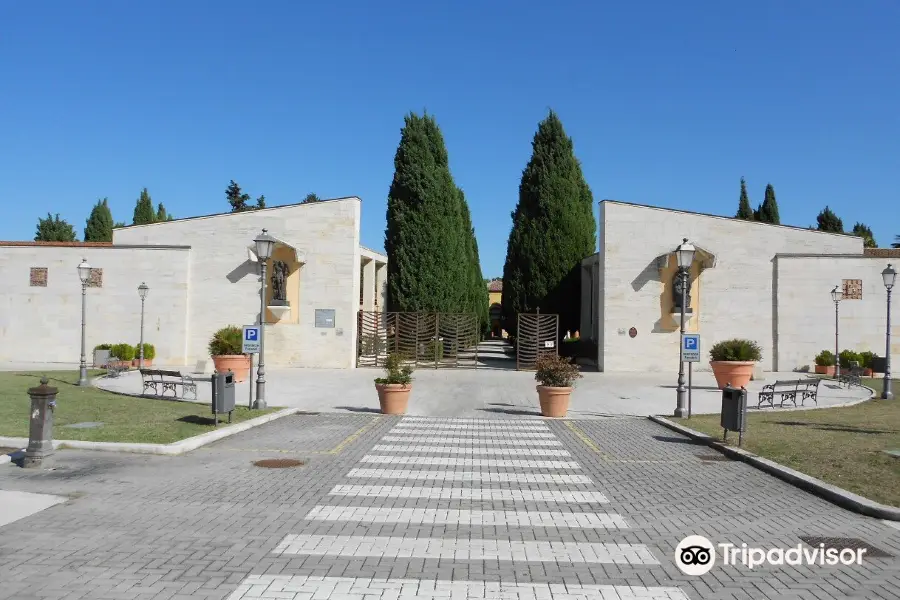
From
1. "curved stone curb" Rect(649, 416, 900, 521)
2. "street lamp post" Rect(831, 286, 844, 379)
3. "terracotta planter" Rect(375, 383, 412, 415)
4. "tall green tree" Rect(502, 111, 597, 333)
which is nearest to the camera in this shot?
"curved stone curb" Rect(649, 416, 900, 521)

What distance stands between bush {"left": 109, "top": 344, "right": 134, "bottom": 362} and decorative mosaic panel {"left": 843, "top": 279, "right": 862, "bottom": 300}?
3066 centimetres

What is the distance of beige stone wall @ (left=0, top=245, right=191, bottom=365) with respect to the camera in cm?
2962

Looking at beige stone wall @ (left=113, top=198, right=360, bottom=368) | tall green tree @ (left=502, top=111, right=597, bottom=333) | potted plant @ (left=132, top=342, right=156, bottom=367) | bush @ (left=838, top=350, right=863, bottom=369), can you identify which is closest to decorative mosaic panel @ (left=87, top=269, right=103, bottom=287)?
potted plant @ (left=132, top=342, right=156, bottom=367)

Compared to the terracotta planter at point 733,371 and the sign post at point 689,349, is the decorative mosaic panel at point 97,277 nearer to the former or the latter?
the sign post at point 689,349

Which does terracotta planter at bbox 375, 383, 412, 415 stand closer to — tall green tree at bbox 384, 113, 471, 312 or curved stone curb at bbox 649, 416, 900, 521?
curved stone curb at bbox 649, 416, 900, 521

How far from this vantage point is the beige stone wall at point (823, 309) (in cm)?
2927

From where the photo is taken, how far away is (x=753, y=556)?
6.03 meters

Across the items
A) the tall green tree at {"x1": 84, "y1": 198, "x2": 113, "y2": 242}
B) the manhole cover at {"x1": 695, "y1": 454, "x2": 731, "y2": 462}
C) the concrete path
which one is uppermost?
the tall green tree at {"x1": 84, "y1": 198, "x2": 113, "y2": 242}

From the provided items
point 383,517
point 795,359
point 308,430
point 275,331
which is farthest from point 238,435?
point 795,359

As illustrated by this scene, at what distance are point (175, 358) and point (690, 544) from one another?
2734cm

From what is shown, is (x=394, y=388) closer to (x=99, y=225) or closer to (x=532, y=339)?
(x=532, y=339)

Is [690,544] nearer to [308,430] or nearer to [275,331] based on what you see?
[308,430]

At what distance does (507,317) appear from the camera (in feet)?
132

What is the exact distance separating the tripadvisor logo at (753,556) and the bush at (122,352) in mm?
27016
